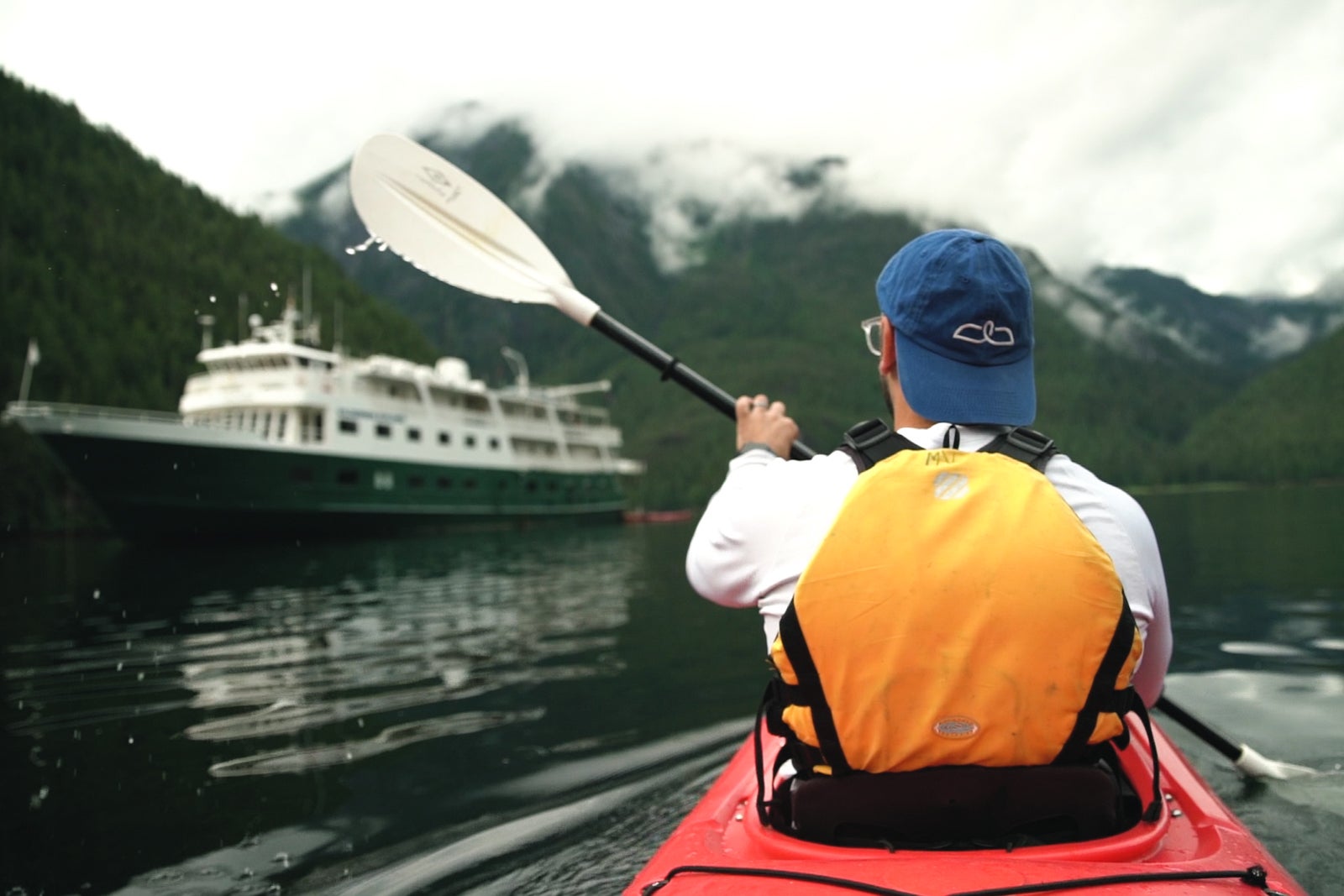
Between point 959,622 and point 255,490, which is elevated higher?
point 255,490

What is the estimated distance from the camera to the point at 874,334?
1.96 meters

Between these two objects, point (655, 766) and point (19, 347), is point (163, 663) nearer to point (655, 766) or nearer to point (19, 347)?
point (655, 766)

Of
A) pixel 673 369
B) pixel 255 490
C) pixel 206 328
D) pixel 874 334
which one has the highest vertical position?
pixel 206 328

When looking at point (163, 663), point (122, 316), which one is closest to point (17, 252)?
point (122, 316)

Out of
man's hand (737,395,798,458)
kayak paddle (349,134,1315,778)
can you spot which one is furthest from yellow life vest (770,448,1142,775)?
kayak paddle (349,134,1315,778)

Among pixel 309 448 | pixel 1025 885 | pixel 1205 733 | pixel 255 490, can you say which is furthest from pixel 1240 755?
pixel 309 448

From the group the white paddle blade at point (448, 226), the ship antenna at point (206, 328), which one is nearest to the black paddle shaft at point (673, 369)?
the white paddle blade at point (448, 226)

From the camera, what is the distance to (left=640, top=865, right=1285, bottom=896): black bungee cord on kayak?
1396 millimetres

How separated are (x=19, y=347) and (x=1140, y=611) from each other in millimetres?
54031

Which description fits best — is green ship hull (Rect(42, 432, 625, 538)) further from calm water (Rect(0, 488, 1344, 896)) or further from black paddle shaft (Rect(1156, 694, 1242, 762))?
black paddle shaft (Rect(1156, 694, 1242, 762))

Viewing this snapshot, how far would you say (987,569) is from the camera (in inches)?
56.1

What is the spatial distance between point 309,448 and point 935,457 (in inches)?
1083

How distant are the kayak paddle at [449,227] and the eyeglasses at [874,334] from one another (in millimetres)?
2431

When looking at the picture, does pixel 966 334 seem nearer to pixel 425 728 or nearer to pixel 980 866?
pixel 980 866
